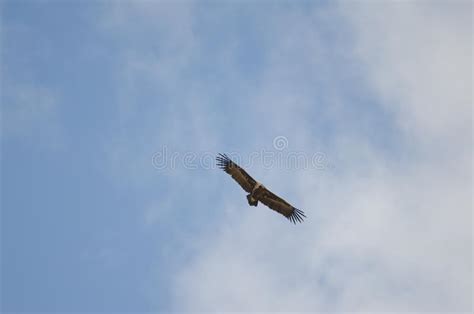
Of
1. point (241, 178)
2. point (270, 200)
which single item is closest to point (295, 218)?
point (270, 200)

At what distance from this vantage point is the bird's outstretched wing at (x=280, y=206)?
32844 millimetres

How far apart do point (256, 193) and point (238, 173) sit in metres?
1.89

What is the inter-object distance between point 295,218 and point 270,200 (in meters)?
→ 2.04

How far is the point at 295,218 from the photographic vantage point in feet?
109

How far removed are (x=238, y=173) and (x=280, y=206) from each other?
403 centimetres

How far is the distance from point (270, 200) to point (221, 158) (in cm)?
465

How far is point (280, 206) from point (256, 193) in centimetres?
219

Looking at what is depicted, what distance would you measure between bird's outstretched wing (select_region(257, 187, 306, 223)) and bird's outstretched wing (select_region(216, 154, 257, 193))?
1141 mm

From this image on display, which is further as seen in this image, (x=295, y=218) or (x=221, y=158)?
(x=295, y=218)

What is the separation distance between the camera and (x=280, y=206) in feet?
110

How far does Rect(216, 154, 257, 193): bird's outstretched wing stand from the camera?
31.2 m

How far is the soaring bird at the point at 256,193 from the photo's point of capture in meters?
31.3

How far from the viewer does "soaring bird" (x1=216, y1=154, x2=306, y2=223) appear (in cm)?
3131

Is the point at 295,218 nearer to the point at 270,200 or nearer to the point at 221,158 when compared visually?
the point at 270,200
